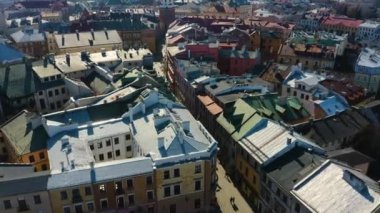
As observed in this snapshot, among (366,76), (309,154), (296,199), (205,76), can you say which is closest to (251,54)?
(205,76)

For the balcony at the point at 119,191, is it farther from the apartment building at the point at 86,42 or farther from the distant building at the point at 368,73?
the distant building at the point at 368,73

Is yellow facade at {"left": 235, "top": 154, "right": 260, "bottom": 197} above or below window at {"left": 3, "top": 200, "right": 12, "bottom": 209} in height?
below

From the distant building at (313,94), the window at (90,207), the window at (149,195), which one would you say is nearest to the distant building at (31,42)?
the distant building at (313,94)

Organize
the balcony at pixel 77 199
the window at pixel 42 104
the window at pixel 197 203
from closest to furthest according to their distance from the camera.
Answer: the balcony at pixel 77 199, the window at pixel 197 203, the window at pixel 42 104

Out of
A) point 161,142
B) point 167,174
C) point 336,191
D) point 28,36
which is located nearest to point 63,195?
point 167,174

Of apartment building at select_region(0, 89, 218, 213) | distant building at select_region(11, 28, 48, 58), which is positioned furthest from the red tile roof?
apartment building at select_region(0, 89, 218, 213)

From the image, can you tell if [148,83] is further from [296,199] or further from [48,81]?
[296,199]

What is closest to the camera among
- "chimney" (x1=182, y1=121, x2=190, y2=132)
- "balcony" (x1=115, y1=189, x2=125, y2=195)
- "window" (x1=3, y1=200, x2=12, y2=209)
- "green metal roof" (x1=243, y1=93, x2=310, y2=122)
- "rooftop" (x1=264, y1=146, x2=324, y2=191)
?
"window" (x1=3, y1=200, x2=12, y2=209)

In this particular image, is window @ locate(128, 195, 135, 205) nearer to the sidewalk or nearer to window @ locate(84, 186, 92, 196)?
window @ locate(84, 186, 92, 196)
